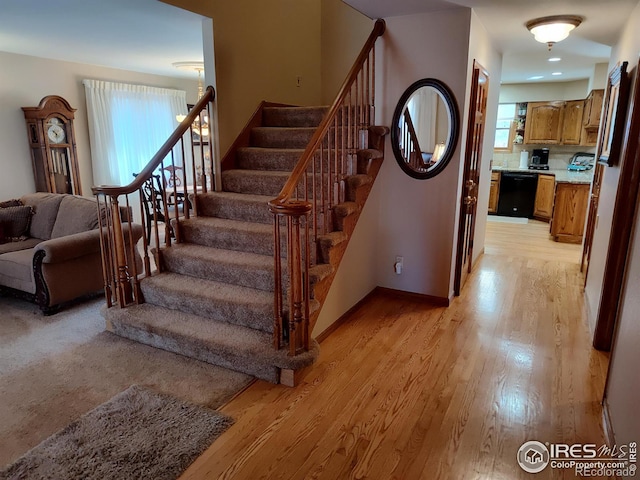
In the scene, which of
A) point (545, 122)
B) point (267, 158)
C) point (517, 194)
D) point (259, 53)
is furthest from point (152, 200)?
point (545, 122)

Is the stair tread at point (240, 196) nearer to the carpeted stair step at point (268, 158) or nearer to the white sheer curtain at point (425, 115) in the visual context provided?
the carpeted stair step at point (268, 158)

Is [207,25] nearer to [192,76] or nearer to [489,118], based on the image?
[489,118]

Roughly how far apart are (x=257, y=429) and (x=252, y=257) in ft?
4.39

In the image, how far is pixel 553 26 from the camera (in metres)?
3.22

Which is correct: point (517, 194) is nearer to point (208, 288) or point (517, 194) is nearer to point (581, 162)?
point (581, 162)

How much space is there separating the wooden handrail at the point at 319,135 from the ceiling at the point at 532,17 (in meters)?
0.24

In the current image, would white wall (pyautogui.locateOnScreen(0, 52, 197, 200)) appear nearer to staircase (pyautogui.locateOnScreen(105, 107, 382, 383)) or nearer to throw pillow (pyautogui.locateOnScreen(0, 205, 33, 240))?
throw pillow (pyautogui.locateOnScreen(0, 205, 33, 240))

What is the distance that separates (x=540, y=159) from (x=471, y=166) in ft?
15.9

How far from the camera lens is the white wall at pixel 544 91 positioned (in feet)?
24.2

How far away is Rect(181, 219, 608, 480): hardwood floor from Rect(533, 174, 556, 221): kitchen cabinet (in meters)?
4.30

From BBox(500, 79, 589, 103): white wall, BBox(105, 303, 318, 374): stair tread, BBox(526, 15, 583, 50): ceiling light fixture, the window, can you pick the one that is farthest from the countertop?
BBox(105, 303, 318, 374): stair tread

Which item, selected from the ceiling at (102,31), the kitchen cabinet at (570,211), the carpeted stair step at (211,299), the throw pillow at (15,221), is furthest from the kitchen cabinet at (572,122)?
the throw pillow at (15,221)

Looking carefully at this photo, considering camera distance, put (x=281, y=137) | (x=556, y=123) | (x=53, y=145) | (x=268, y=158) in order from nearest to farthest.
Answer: (x=268, y=158), (x=281, y=137), (x=53, y=145), (x=556, y=123)

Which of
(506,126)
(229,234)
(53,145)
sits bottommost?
(229,234)
